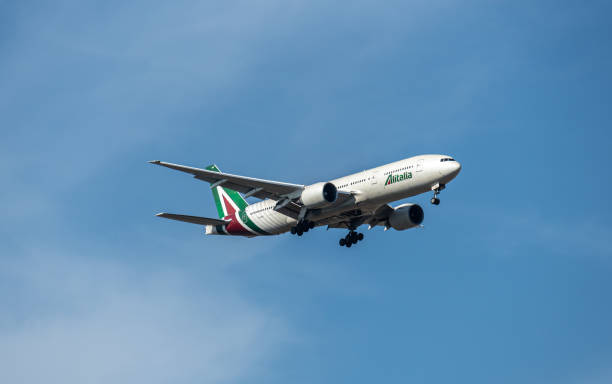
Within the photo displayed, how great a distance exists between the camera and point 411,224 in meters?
60.4

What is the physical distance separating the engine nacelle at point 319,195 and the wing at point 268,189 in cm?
74

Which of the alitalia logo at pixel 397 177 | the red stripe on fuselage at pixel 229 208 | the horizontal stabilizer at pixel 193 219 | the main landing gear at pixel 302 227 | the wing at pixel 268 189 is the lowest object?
the main landing gear at pixel 302 227

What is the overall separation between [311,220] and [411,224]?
26.8 feet

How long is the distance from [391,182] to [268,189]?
7856 millimetres

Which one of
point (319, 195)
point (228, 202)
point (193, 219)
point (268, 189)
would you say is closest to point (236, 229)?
point (228, 202)

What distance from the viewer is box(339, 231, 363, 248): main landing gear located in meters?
60.9

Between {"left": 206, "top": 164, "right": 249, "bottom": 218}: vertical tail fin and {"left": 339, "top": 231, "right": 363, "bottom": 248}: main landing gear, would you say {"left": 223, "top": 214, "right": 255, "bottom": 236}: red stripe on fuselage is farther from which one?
{"left": 339, "top": 231, "right": 363, "bottom": 248}: main landing gear

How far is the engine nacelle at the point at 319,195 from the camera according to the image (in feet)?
176

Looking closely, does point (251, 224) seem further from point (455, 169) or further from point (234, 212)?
point (455, 169)

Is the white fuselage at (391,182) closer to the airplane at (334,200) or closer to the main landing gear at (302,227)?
the airplane at (334,200)

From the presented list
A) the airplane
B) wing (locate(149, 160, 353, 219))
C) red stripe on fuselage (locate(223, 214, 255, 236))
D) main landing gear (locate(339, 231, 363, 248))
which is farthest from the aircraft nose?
red stripe on fuselage (locate(223, 214, 255, 236))

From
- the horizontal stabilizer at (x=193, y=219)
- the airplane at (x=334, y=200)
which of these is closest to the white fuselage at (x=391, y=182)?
the airplane at (x=334, y=200)

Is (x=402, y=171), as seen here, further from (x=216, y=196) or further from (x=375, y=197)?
(x=216, y=196)

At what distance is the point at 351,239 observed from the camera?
60.9 m
